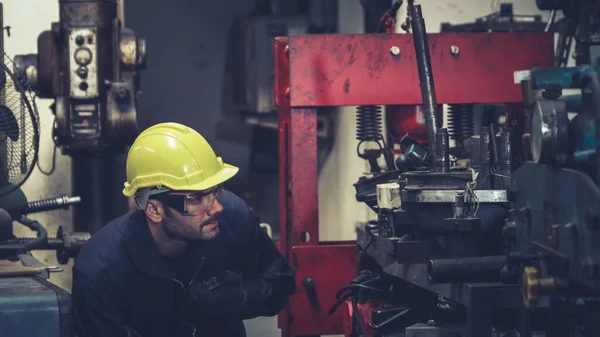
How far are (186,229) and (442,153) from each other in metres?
0.70

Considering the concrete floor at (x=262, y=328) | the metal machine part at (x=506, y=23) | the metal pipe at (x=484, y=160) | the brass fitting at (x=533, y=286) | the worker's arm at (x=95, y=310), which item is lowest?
the concrete floor at (x=262, y=328)

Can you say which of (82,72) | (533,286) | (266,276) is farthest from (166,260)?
(82,72)

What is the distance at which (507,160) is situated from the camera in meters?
2.23

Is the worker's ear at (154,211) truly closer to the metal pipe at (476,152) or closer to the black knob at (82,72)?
the metal pipe at (476,152)

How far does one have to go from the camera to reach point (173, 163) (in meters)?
2.60

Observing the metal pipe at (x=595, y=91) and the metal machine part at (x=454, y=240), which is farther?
the metal machine part at (x=454, y=240)

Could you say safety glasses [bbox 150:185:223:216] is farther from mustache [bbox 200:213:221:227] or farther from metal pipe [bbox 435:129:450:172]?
metal pipe [bbox 435:129:450:172]

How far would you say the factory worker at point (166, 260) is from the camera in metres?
2.53

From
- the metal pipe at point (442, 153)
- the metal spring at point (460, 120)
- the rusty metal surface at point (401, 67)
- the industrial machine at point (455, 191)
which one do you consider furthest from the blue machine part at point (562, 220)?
the metal spring at point (460, 120)

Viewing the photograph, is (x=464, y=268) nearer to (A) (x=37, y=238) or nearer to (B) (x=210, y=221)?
(B) (x=210, y=221)

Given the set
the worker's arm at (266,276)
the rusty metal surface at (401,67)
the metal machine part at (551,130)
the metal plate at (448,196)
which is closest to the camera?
the metal machine part at (551,130)

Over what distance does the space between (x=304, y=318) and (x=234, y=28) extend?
247 cm

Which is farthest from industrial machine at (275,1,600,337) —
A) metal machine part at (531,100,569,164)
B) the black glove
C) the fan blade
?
the fan blade

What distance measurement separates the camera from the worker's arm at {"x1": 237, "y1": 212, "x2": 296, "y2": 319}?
2744 mm
